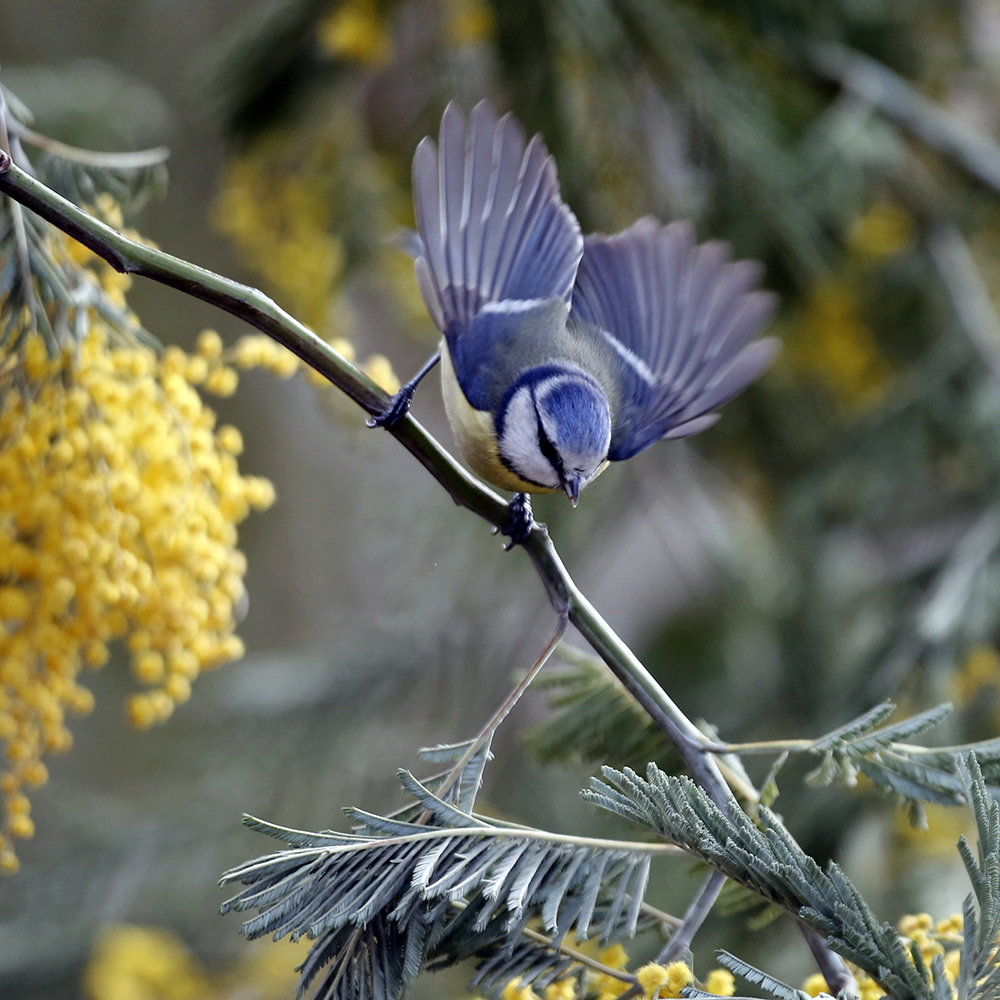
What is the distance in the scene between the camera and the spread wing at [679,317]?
862 millimetres

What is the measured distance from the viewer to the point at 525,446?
0.86 metres

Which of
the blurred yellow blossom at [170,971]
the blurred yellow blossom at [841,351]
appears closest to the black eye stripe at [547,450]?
the blurred yellow blossom at [170,971]

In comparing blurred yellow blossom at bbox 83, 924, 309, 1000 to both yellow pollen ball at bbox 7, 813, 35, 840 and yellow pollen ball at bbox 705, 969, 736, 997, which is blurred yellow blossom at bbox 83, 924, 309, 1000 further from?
yellow pollen ball at bbox 705, 969, 736, 997

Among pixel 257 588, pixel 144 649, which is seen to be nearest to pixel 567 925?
pixel 144 649

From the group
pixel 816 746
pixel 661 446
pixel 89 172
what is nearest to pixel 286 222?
pixel 661 446

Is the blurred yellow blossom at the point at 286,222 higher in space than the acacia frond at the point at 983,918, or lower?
higher

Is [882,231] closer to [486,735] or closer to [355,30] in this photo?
[355,30]

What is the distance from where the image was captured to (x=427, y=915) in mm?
515

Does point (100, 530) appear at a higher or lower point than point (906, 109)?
lower

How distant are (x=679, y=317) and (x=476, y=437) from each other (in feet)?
0.67

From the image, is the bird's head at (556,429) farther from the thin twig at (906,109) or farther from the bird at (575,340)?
the thin twig at (906,109)

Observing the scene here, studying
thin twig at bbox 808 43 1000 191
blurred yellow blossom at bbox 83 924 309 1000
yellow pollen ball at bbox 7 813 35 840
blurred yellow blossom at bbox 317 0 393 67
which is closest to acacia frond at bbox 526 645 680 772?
yellow pollen ball at bbox 7 813 35 840

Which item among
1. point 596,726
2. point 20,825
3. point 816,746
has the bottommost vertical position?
point 816,746

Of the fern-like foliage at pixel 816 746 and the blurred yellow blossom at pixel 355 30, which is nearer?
the fern-like foliage at pixel 816 746
